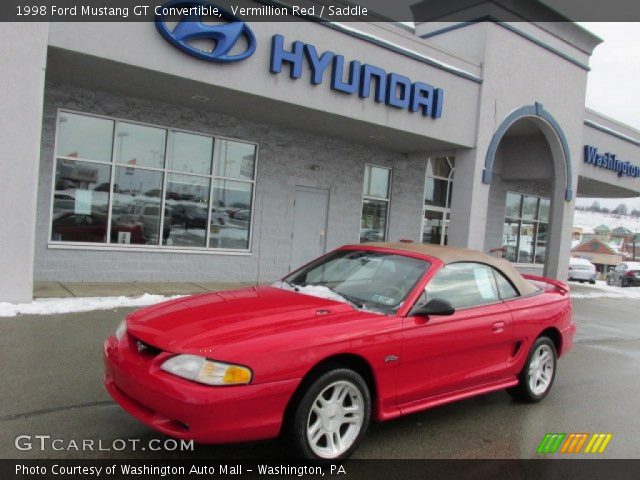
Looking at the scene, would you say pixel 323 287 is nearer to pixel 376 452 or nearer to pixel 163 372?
pixel 376 452

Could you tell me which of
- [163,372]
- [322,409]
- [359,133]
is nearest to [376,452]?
[322,409]

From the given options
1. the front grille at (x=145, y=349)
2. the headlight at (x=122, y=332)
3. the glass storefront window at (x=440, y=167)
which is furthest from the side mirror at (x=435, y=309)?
the glass storefront window at (x=440, y=167)

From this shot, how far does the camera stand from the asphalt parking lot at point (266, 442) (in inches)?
161

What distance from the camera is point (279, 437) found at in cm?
370

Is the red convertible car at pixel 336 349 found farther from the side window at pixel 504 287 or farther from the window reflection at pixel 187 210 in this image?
the window reflection at pixel 187 210

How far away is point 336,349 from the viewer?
3.77 metres

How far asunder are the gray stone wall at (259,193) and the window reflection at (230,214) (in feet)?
0.74

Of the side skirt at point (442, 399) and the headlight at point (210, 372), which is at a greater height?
the headlight at point (210, 372)

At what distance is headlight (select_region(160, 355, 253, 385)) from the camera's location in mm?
3373

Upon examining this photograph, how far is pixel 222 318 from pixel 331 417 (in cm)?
100

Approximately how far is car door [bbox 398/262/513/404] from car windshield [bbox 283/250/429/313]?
20 centimetres

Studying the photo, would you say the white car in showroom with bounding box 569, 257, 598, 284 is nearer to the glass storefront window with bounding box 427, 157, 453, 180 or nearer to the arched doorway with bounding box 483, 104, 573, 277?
the arched doorway with bounding box 483, 104, 573, 277

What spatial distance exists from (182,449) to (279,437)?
2.43 ft

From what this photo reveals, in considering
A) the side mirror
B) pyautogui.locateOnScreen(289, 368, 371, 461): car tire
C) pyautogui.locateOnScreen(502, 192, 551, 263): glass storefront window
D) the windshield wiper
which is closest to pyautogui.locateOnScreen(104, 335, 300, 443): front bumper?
pyautogui.locateOnScreen(289, 368, 371, 461): car tire
